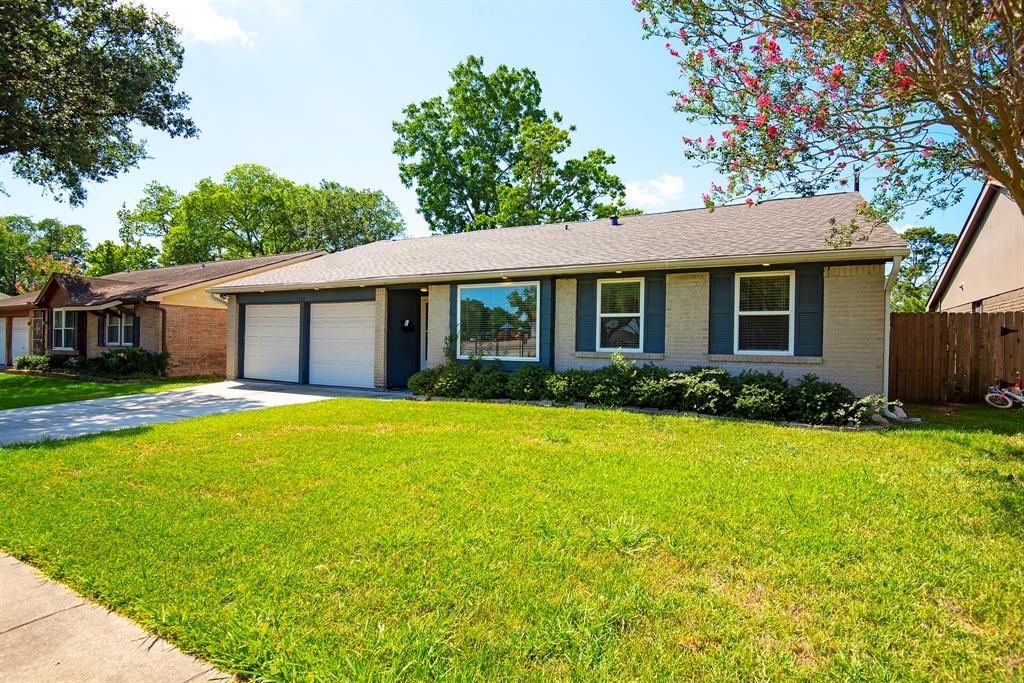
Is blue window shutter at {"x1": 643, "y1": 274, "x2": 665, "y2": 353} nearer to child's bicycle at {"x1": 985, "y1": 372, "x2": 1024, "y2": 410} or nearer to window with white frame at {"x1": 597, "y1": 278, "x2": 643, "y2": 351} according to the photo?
window with white frame at {"x1": 597, "y1": 278, "x2": 643, "y2": 351}

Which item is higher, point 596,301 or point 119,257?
point 119,257

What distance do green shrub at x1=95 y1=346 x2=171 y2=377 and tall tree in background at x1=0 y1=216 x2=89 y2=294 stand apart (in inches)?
1487

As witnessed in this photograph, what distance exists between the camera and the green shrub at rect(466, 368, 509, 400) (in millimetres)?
11797

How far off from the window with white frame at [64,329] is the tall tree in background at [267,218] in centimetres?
1876

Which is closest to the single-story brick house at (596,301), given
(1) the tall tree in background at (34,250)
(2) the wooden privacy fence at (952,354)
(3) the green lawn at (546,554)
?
(2) the wooden privacy fence at (952,354)

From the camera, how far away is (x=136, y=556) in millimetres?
3701

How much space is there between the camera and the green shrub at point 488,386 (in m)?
11.8

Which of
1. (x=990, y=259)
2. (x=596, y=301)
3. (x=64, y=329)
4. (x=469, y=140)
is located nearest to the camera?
(x=596, y=301)

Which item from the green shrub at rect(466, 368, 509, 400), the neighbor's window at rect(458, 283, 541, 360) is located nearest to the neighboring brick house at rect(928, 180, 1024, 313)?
the neighbor's window at rect(458, 283, 541, 360)

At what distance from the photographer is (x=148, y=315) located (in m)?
19.0

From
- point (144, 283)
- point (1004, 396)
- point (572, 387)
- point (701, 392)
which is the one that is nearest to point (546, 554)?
point (701, 392)

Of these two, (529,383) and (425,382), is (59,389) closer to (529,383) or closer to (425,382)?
(425,382)

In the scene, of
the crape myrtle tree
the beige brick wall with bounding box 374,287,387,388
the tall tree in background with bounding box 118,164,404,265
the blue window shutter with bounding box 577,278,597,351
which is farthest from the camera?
the tall tree in background with bounding box 118,164,404,265

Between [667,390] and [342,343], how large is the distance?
9.66m
